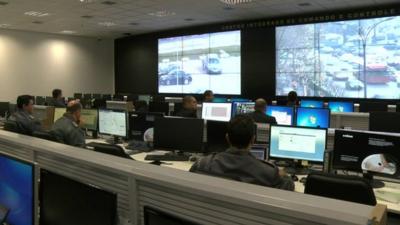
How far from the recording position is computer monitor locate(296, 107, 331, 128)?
541cm

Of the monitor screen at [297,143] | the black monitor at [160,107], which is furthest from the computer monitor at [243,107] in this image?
the monitor screen at [297,143]

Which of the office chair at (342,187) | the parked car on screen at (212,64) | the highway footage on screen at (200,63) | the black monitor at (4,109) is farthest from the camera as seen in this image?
the parked car on screen at (212,64)

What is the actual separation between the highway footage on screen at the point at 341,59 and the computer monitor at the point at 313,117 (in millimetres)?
4219

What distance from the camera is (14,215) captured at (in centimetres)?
183

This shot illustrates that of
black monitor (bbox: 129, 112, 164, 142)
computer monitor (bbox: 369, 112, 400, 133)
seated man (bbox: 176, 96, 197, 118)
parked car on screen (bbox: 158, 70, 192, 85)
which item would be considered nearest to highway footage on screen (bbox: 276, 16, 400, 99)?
parked car on screen (bbox: 158, 70, 192, 85)

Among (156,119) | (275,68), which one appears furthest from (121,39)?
(156,119)

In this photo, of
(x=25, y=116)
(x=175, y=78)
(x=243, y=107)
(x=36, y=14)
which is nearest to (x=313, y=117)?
(x=243, y=107)

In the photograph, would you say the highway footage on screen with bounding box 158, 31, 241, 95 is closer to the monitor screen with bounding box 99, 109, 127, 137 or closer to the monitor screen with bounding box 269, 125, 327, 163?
the monitor screen with bounding box 99, 109, 127, 137

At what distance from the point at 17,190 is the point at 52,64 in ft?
42.0

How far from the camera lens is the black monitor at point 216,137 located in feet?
13.6

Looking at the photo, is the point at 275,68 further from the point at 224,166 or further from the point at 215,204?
the point at 215,204

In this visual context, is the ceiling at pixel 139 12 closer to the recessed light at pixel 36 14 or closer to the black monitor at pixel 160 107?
the recessed light at pixel 36 14

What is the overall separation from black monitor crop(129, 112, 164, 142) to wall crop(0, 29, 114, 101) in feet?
29.8

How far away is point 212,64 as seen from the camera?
39.5 feet
